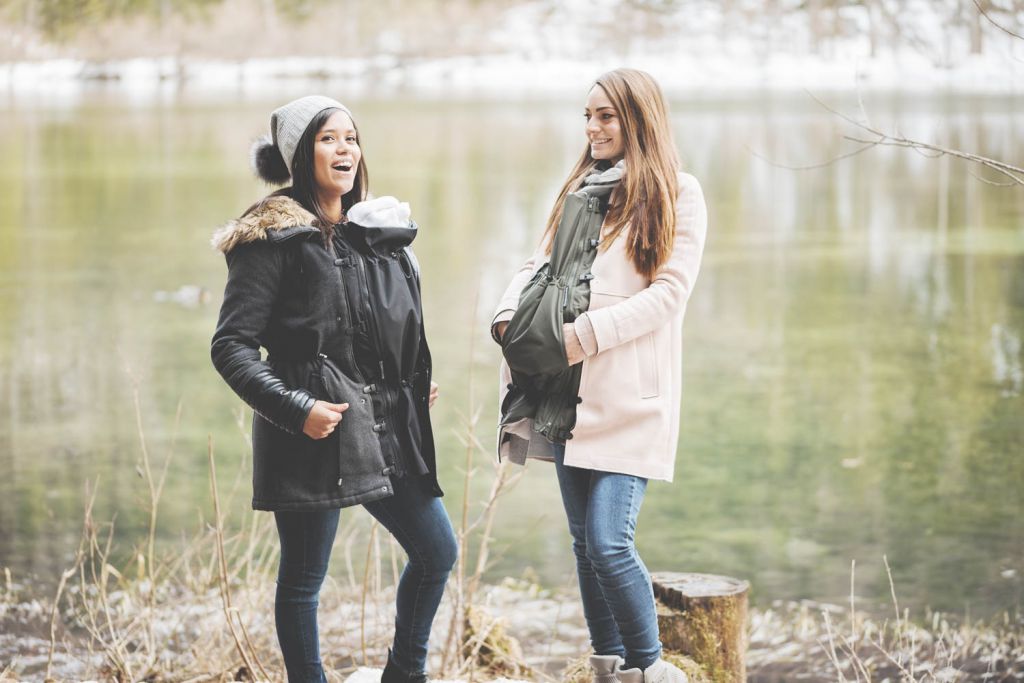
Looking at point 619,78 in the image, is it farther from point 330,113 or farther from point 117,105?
point 117,105

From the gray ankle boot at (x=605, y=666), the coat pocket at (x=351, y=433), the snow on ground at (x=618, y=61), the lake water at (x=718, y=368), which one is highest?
the snow on ground at (x=618, y=61)

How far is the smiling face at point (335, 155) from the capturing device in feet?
6.56

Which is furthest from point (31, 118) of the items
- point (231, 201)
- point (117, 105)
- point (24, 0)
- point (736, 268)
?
point (736, 268)

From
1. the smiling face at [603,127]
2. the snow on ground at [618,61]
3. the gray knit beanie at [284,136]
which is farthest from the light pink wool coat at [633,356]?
the snow on ground at [618,61]

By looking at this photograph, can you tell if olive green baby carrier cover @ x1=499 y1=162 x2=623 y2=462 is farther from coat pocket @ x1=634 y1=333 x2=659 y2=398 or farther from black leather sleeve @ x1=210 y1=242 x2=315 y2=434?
black leather sleeve @ x1=210 y1=242 x2=315 y2=434

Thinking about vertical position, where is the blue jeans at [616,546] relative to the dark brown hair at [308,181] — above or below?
below

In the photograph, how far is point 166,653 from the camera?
330cm

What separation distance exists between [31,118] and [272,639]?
37.6 metres

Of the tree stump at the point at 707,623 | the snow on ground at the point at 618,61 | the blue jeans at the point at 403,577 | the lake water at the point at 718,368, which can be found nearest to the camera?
the blue jeans at the point at 403,577

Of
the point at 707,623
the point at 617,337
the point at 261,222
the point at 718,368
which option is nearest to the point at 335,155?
the point at 261,222

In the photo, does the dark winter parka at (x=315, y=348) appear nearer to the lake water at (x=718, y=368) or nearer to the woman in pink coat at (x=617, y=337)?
the woman in pink coat at (x=617, y=337)

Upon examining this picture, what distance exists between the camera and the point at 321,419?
192 centimetres

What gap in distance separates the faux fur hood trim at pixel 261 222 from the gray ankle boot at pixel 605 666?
2.78ft

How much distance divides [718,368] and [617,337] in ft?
25.7
